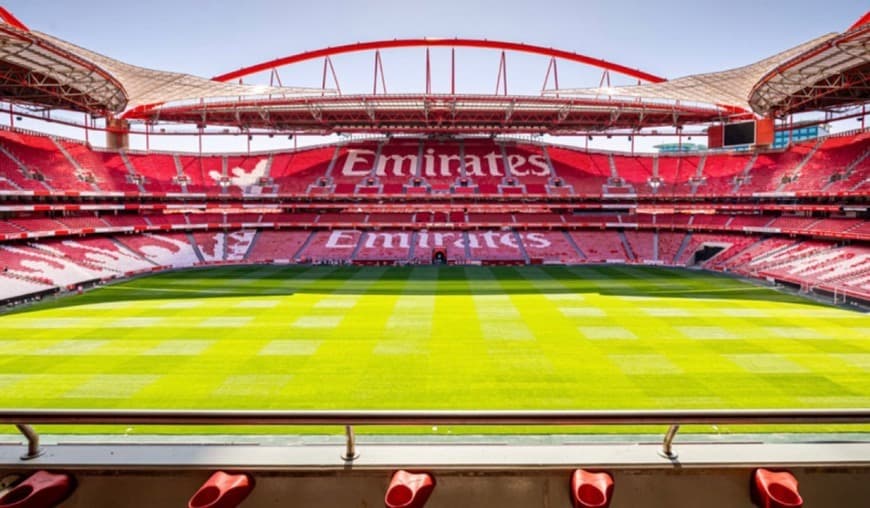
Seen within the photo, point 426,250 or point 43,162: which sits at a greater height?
point 43,162

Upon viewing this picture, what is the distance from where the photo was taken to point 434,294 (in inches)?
1232

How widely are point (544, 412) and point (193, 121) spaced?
60570 mm

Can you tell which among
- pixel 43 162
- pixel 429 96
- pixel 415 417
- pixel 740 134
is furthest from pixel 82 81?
pixel 740 134

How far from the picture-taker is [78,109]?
4744 centimetres

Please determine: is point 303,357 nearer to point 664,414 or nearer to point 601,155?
point 664,414

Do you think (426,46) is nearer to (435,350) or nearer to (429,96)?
A: (429,96)

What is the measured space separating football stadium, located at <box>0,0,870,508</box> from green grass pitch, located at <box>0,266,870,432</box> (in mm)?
169

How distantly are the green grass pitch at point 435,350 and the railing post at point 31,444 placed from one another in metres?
10.0

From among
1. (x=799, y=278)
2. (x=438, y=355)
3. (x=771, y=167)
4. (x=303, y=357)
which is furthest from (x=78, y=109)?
(x=771, y=167)

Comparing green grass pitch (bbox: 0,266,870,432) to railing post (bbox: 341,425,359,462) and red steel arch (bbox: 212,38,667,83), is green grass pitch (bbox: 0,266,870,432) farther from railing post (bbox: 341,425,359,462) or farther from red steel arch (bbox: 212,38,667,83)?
red steel arch (bbox: 212,38,667,83)

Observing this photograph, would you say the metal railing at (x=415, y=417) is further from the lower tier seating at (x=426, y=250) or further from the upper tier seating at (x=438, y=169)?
the upper tier seating at (x=438, y=169)

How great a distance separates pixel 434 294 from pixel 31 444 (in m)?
27.7

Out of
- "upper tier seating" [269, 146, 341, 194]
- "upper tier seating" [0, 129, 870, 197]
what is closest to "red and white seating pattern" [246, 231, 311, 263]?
"upper tier seating" [269, 146, 341, 194]

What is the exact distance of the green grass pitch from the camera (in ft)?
46.8
